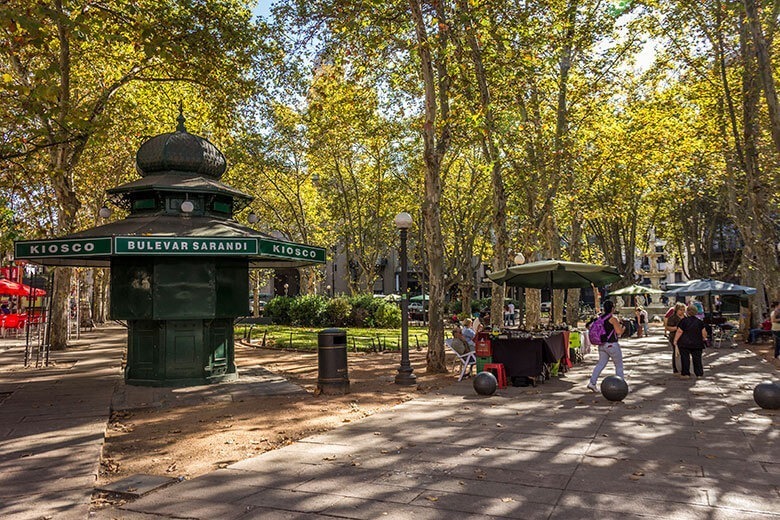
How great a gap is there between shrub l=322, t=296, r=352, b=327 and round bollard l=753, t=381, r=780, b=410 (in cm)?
2343

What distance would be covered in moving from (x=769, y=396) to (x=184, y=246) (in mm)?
9939

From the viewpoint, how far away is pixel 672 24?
2017 cm

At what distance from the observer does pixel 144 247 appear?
439 inches

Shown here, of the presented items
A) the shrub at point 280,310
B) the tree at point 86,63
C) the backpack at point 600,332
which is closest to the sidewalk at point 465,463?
the backpack at point 600,332

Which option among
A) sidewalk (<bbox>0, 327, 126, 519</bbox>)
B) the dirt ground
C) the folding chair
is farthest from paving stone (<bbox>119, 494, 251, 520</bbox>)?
the folding chair

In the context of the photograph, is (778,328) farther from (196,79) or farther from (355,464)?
(196,79)

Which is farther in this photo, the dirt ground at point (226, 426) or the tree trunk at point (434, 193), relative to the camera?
the tree trunk at point (434, 193)

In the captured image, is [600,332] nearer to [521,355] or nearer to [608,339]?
[608,339]

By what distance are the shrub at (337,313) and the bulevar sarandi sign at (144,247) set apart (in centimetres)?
1982

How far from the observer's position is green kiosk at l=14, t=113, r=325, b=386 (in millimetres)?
11531

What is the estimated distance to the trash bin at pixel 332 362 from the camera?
11.6 m

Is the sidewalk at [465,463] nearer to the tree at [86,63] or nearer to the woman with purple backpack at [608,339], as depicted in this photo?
the woman with purple backpack at [608,339]

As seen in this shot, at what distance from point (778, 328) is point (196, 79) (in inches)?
695

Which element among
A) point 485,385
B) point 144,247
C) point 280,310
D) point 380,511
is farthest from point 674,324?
point 280,310
